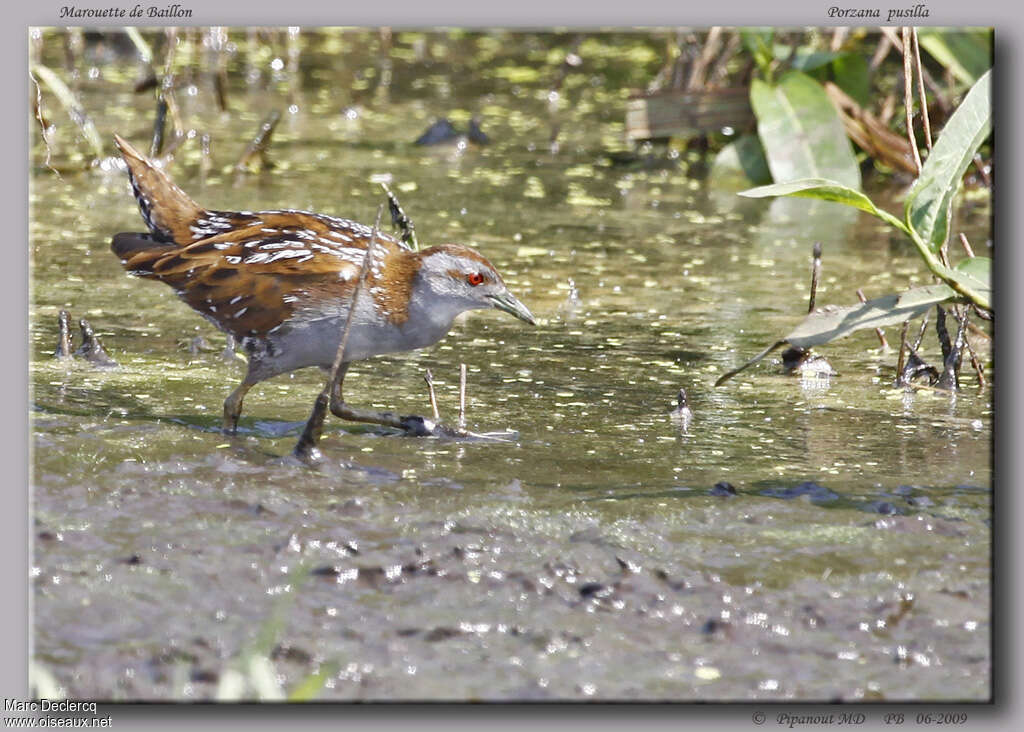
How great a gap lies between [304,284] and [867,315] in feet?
6.31

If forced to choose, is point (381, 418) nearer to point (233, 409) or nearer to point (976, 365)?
point (233, 409)

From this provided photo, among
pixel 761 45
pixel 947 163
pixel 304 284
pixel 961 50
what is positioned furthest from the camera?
pixel 761 45

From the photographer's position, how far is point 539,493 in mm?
5246

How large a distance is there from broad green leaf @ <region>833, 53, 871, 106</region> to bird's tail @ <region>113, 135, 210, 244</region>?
Result: 522cm

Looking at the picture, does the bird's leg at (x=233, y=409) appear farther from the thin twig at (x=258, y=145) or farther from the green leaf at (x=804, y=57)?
the green leaf at (x=804, y=57)

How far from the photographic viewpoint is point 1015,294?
198 inches

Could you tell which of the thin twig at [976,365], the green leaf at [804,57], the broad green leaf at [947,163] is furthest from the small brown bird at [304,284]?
the green leaf at [804,57]

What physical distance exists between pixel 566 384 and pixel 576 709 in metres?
2.67

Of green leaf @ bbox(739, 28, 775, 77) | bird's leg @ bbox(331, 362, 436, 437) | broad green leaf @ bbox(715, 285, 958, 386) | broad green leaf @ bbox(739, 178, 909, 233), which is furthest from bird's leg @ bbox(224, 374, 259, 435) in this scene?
green leaf @ bbox(739, 28, 775, 77)

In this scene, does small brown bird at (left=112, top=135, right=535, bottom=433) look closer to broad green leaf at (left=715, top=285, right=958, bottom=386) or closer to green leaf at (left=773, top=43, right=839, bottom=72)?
broad green leaf at (left=715, top=285, right=958, bottom=386)

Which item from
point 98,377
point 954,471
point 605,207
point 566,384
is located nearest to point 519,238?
→ point 605,207

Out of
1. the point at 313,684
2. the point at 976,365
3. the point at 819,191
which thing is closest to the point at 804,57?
the point at 976,365

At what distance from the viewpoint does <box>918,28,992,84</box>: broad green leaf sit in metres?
8.83

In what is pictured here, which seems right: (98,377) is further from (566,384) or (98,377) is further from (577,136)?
(577,136)
